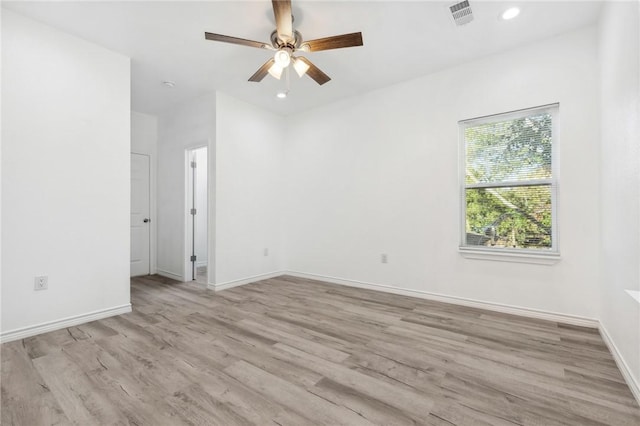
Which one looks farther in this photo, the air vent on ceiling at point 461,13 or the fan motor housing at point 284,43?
the fan motor housing at point 284,43

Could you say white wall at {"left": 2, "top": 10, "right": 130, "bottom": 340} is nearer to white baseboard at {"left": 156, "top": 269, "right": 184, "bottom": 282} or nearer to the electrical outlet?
the electrical outlet

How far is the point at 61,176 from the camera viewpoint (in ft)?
8.71

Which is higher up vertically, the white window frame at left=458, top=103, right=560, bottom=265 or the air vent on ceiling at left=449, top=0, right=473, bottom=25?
the air vent on ceiling at left=449, top=0, right=473, bottom=25

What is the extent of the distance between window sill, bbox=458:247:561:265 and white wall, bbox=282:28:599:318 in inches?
2.4

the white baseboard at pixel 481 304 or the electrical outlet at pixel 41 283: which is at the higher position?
the electrical outlet at pixel 41 283

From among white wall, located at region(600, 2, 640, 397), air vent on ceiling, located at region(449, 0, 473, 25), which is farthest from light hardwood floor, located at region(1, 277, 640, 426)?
air vent on ceiling, located at region(449, 0, 473, 25)

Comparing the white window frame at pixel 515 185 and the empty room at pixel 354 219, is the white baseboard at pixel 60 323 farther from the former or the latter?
the white window frame at pixel 515 185

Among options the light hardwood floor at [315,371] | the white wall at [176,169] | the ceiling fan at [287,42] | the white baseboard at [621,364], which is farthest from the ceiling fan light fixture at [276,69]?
the white baseboard at [621,364]

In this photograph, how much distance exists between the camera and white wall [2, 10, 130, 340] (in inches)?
94.5

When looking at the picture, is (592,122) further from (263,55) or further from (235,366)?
(235,366)

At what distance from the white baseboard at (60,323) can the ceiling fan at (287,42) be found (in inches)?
110

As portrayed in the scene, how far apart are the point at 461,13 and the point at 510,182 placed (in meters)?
1.69

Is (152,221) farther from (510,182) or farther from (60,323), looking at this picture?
(510,182)

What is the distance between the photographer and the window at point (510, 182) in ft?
9.34
